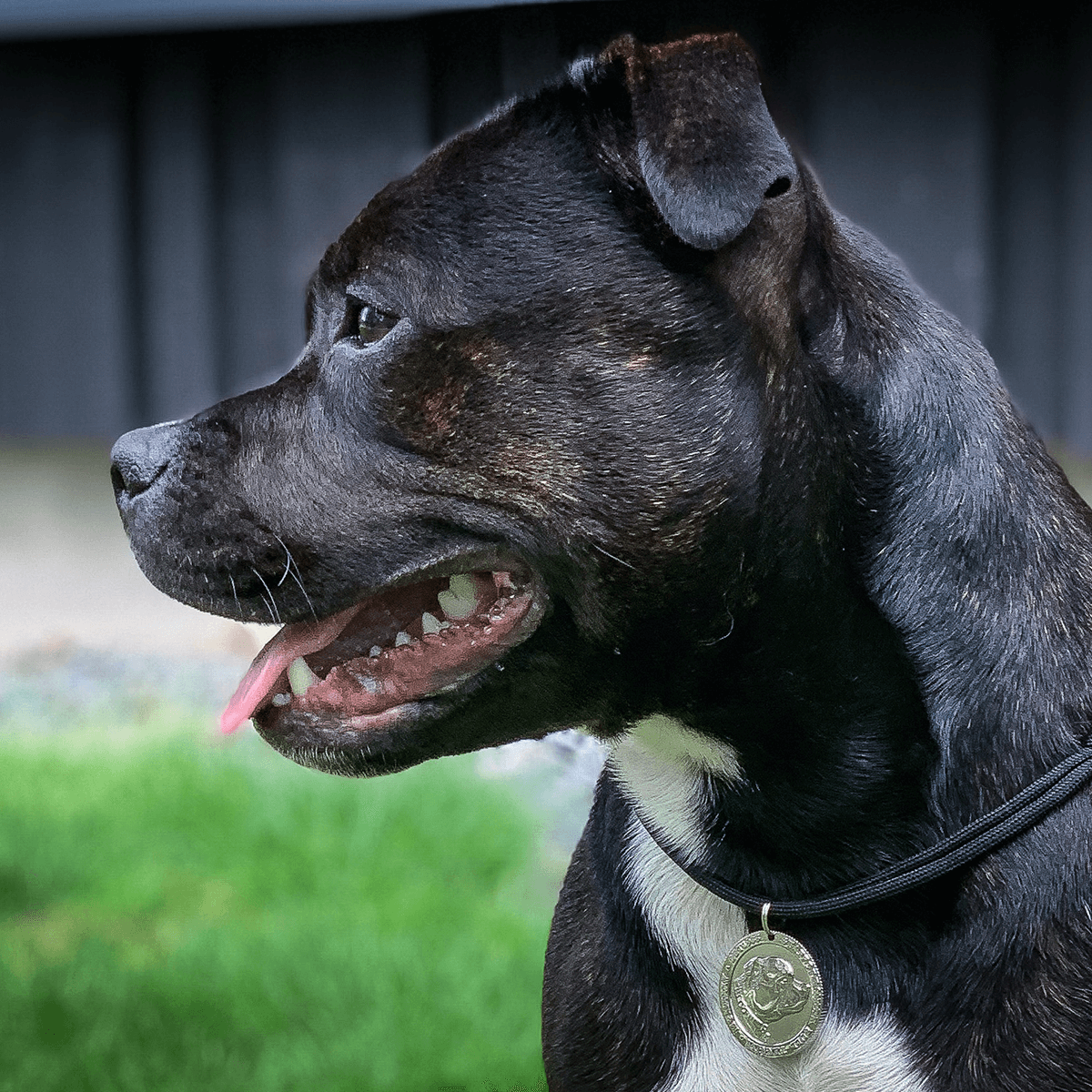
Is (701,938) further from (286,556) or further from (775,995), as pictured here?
(286,556)

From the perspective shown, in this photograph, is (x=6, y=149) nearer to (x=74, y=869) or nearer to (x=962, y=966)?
(x=74, y=869)

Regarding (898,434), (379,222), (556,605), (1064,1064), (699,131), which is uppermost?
(699,131)

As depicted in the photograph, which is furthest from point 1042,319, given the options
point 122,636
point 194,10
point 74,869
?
point 122,636

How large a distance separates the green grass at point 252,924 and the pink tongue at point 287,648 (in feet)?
4.51

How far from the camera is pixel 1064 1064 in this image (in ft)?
→ 5.93

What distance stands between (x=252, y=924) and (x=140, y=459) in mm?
2220

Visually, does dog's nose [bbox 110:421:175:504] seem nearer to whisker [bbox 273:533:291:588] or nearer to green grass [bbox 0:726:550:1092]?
whisker [bbox 273:533:291:588]

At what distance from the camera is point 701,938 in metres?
2.02

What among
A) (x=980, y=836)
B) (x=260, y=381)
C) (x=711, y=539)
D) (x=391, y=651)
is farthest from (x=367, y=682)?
(x=260, y=381)

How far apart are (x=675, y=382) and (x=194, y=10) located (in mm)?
3990

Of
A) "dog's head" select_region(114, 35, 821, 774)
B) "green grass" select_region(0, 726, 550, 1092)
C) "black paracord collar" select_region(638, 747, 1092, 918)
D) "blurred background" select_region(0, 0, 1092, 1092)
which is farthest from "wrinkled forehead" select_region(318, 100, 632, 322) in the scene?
"green grass" select_region(0, 726, 550, 1092)

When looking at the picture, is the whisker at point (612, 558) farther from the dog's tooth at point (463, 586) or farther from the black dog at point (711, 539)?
the dog's tooth at point (463, 586)

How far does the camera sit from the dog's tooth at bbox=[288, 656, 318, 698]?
79.2 inches

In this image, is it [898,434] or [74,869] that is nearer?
[898,434]
